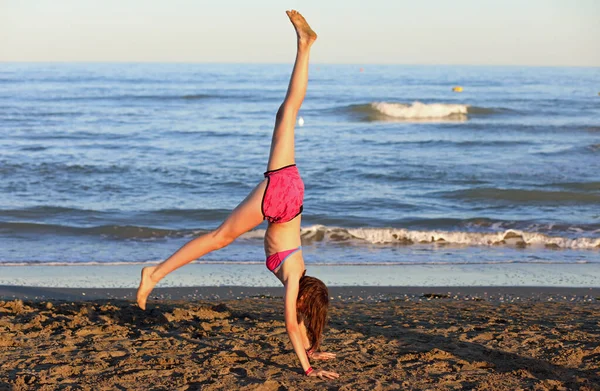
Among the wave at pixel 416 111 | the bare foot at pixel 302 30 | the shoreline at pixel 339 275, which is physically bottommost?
the shoreline at pixel 339 275

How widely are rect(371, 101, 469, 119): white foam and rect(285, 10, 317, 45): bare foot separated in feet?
106

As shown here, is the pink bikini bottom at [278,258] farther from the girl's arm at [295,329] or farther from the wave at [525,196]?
the wave at [525,196]

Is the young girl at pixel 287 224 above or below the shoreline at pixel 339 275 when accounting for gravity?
above

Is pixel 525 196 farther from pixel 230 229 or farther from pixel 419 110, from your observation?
pixel 419 110

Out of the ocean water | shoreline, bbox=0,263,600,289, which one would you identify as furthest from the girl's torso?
the ocean water

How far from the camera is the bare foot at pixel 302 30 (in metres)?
4.78

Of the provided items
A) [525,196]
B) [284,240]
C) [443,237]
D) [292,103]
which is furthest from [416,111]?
[284,240]

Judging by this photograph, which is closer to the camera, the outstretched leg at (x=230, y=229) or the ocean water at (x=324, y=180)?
the outstretched leg at (x=230, y=229)

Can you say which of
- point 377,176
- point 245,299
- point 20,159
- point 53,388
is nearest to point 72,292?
point 245,299

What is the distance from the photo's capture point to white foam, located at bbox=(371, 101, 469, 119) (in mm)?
37312

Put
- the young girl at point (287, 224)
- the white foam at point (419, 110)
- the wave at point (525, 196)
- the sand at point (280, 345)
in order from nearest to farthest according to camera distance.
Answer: the young girl at point (287, 224) → the sand at point (280, 345) → the wave at point (525, 196) → the white foam at point (419, 110)

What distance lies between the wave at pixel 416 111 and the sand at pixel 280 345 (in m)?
29.3

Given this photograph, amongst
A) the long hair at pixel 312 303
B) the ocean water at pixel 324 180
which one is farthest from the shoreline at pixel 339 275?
the long hair at pixel 312 303

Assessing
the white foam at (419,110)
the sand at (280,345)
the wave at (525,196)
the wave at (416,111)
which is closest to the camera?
the sand at (280,345)
